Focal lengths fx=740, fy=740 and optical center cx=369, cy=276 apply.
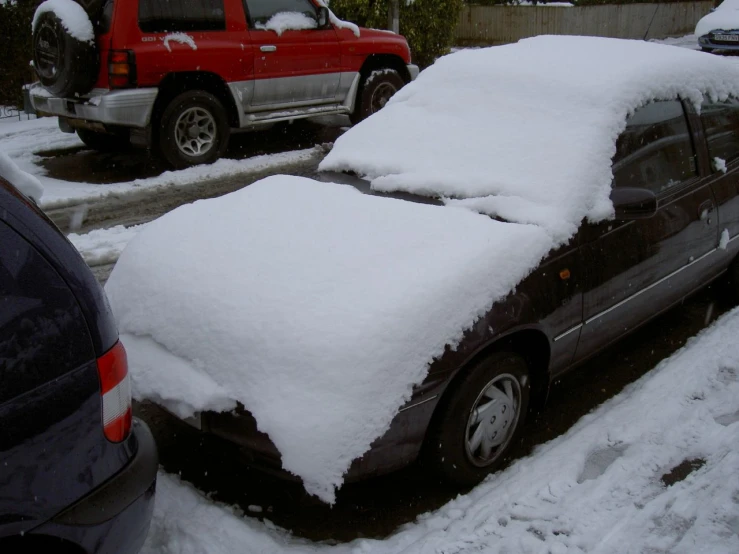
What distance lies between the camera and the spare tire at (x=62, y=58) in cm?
764

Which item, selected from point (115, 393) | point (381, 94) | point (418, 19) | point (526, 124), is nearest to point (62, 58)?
point (381, 94)

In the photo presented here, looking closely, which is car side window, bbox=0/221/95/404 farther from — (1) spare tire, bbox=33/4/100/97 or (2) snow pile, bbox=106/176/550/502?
(1) spare tire, bbox=33/4/100/97

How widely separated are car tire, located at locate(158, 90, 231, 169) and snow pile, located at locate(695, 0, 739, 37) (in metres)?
13.6

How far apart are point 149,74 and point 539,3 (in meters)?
20.6

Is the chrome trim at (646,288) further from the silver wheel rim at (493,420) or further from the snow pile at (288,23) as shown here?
the snow pile at (288,23)

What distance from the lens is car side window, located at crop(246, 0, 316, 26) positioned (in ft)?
28.8

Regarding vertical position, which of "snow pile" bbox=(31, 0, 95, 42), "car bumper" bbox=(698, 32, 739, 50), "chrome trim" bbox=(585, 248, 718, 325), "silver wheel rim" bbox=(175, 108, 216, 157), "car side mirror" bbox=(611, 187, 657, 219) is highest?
"car side mirror" bbox=(611, 187, 657, 219)

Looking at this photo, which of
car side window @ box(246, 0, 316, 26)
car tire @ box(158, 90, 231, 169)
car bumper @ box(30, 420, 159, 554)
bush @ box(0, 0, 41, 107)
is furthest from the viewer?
bush @ box(0, 0, 41, 107)

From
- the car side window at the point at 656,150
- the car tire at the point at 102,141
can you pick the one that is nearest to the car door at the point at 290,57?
the car tire at the point at 102,141

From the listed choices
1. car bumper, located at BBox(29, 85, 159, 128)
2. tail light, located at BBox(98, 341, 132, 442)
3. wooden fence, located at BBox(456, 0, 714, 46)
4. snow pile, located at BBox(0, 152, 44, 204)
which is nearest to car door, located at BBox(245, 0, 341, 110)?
car bumper, located at BBox(29, 85, 159, 128)

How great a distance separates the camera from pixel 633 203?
365 cm

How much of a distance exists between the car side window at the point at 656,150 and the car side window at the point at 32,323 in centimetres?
276

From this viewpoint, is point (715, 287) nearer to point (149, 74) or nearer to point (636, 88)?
point (636, 88)

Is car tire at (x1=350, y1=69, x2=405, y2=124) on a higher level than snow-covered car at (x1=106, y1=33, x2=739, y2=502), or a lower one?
lower
